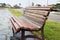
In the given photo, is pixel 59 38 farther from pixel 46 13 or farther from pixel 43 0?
pixel 43 0

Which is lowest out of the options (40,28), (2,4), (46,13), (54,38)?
(2,4)

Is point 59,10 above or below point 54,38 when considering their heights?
below

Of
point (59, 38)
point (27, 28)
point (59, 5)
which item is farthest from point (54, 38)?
point (59, 5)

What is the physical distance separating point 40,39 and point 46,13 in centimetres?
83

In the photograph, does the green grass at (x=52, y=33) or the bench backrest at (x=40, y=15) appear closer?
the bench backrest at (x=40, y=15)

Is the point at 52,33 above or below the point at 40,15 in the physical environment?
below

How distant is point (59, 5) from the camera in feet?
128

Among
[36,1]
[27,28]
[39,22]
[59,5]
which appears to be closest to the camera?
[27,28]

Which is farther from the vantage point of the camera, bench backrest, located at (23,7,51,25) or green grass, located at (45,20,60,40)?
green grass, located at (45,20,60,40)

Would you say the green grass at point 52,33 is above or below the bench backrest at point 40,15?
below

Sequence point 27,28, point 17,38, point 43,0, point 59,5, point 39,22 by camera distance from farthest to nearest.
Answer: point 43,0
point 59,5
point 17,38
point 39,22
point 27,28

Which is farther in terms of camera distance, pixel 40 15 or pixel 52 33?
pixel 52 33

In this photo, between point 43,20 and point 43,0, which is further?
point 43,0

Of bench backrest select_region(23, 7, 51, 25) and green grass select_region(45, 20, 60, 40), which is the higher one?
bench backrest select_region(23, 7, 51, 25)
